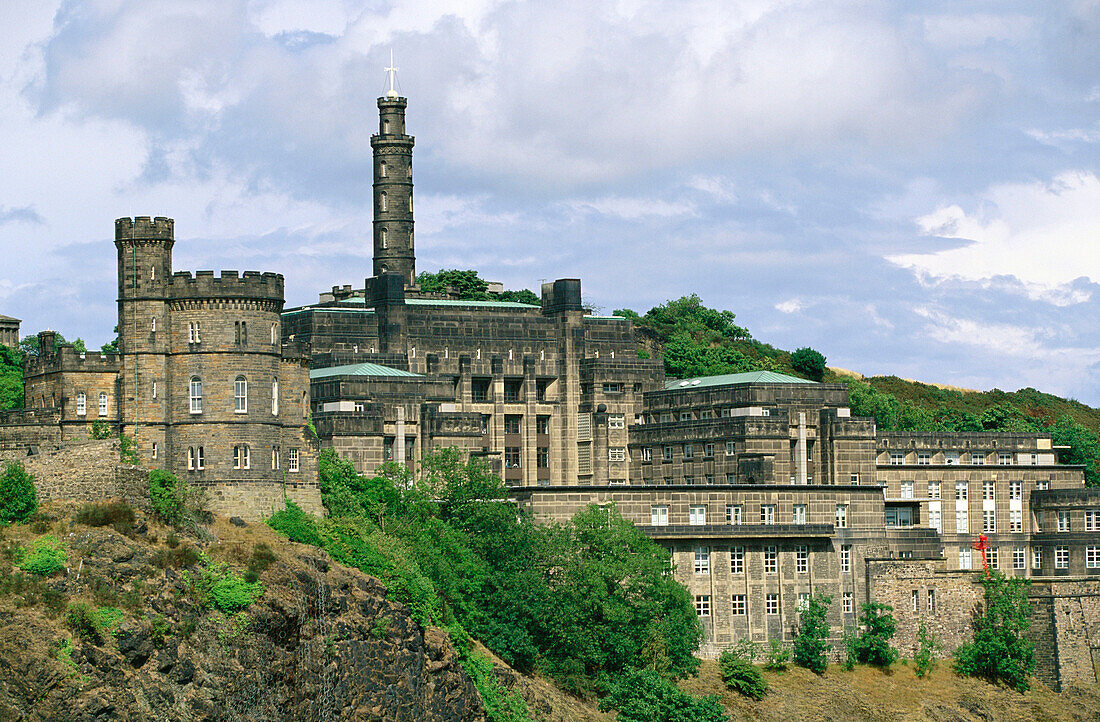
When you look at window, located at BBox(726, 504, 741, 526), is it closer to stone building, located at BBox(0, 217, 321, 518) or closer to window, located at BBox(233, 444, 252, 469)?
stone building, located at BBox(0, 217, 321, 518)

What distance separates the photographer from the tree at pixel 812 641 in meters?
130

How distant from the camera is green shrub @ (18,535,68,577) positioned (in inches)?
3713

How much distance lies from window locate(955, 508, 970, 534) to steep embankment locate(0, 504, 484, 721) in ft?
178

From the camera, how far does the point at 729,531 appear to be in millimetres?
130000

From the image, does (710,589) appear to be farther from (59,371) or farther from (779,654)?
(59,371)

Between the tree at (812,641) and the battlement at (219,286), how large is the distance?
40698 mm

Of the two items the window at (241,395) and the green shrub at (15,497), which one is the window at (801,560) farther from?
the green shrub at (15,497)

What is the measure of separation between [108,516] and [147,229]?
2065cm

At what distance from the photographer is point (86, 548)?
97.4 metres

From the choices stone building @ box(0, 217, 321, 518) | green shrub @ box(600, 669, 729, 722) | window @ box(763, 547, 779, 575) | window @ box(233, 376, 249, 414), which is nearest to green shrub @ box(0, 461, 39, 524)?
stone building @ box(0, 217, 321, 518)

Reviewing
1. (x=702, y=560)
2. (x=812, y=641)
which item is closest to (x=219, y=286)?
(x=702, y=560)

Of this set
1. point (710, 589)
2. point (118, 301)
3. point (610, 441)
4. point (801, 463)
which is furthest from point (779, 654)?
point (118, 301)

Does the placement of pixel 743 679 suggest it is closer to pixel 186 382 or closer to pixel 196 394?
pixel 196 394

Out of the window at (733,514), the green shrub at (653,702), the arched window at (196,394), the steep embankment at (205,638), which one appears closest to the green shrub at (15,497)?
the steep embankment at (205,638)
